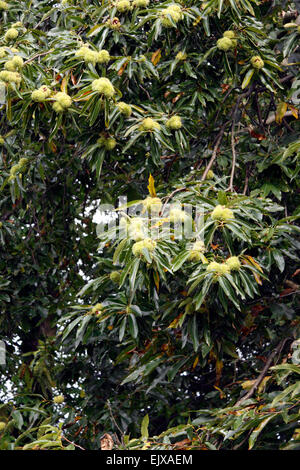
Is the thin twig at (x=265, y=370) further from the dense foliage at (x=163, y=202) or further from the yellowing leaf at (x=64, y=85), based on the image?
the yellowing leaf at (x=64, y=85)

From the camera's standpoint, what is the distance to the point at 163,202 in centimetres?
310

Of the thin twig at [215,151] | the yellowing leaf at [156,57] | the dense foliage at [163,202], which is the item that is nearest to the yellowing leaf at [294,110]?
the dense foliage at [163,202]

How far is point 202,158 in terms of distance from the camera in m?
3.58

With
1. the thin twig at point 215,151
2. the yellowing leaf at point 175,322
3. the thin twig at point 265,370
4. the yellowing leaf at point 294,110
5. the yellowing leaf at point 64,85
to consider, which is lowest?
the thin twig at point 265,370

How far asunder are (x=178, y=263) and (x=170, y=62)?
1179 millimetres

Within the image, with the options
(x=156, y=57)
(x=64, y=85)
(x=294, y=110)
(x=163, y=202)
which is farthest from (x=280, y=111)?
(x=64, y=85)

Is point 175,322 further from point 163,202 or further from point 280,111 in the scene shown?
point 280,111

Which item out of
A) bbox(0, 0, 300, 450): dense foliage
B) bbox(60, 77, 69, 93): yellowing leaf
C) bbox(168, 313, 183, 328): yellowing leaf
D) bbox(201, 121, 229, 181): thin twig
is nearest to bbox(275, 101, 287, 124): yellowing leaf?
bbox(0, 0, 300, 450): dense foliage

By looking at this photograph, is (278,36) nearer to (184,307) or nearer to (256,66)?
(256,66)

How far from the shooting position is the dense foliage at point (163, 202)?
2.73m

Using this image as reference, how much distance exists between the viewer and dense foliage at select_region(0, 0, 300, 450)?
8.96 feet

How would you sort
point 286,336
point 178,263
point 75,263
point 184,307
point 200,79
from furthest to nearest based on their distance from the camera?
point 75,263, point 200,79, point 286,336, point 184,307, point 178,263

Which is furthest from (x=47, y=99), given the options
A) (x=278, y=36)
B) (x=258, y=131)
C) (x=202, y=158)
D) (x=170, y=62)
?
(x=278, y=36)

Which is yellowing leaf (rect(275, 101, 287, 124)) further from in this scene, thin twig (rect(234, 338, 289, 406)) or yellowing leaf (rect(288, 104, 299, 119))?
thin twig (rect(234, 338, 289, 406))
